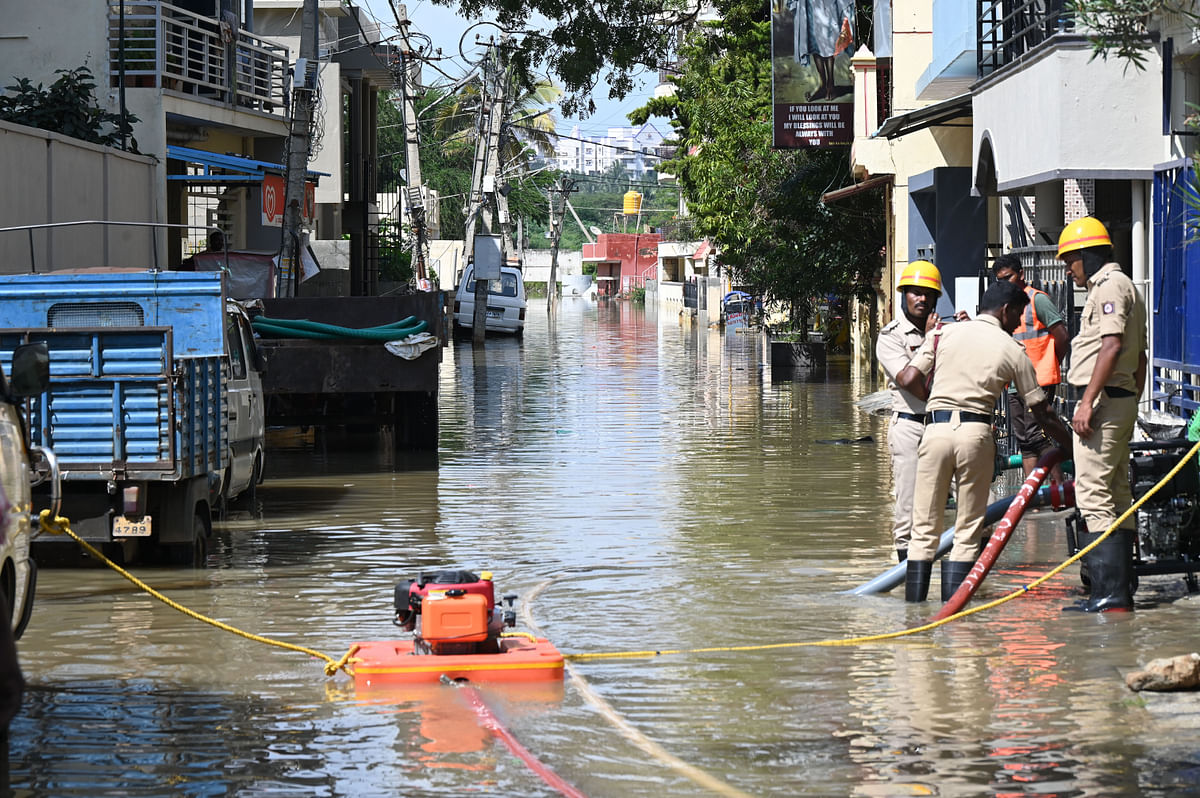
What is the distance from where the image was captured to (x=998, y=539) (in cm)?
943

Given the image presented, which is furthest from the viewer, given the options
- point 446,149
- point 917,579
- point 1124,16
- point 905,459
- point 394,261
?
point 446,149

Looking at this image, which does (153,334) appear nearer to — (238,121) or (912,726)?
(912,726)

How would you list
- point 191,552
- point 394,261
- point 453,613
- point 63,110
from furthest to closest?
1. point 394,261
2. point 63,110
3. point 191,552
4. point 453,613

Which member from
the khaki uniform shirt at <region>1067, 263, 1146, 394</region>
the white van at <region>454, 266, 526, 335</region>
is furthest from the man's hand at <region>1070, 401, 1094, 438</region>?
the white van at <region>454, 266, 526, 335</region>

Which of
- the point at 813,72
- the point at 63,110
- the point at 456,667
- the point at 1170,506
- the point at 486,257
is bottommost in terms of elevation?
the point at 456,667

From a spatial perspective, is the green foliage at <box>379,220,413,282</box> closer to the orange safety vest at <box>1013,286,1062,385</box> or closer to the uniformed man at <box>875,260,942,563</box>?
the orange safety vest at <box>1013,286,1062,385</box>

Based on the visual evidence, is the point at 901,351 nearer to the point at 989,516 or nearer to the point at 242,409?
the point at 989,516

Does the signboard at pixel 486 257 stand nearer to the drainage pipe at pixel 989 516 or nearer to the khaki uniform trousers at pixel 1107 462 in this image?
the drainage pipe at pixel 989 516

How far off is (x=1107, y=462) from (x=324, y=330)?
10.9 m

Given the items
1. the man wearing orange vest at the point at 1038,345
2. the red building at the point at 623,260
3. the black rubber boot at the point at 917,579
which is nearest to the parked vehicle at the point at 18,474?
the black rubber boot at the point at 917,579

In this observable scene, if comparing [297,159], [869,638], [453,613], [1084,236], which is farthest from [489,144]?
[453,613]

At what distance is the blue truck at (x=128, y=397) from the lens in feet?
37.6

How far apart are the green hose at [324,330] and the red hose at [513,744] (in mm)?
10852

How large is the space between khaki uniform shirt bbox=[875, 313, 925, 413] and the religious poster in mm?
20446
